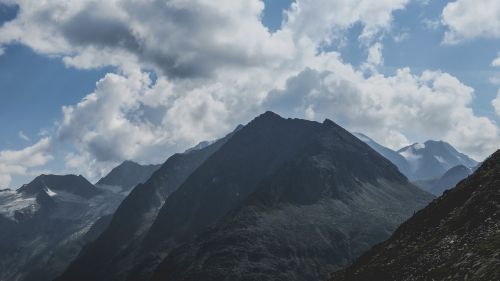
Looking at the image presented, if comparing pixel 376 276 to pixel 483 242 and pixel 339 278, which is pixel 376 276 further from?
pixel 483 242

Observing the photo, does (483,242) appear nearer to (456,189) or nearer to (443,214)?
(443,214)

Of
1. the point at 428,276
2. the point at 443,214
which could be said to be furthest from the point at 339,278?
the point at 428,276

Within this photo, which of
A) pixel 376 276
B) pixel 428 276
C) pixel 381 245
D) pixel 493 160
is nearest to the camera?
pixel 428 276

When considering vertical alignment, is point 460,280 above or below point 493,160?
below

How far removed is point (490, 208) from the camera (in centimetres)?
7988

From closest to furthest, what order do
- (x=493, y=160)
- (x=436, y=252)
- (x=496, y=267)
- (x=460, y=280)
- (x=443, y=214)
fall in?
(x=496, y=267)
(x=460, y=280)
(x=436, y=252)
(x=443, y=214)
(x=493, y=160)

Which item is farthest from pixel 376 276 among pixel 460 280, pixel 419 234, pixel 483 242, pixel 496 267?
pixel 496 267

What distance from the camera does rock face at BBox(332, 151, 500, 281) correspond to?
6034 cm

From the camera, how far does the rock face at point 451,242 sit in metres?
60.3

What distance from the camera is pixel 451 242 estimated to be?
7794cm

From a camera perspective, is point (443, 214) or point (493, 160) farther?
point (493, 160)

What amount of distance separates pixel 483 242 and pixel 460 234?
1576 centimetres

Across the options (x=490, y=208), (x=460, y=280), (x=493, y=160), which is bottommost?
(x=460, y=280)

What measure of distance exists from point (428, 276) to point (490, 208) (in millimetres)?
17475
